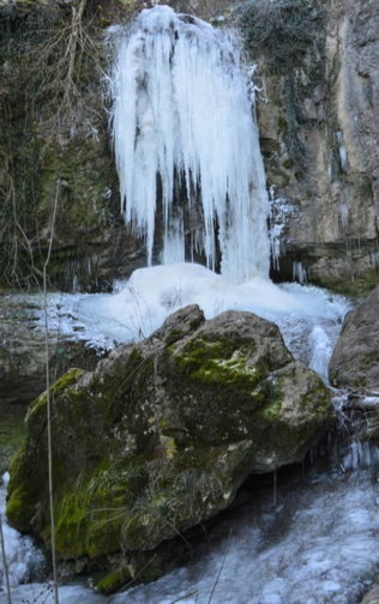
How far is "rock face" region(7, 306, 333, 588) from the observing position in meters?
4.07

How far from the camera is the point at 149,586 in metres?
3.83

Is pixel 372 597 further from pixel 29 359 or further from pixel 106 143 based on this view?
pixel 106 143

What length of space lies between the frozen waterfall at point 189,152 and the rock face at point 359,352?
8.15 ft

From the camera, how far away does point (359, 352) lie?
5270mm

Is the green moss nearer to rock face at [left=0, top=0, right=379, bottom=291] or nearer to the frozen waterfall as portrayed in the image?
rock face at [left=0, top=0, right=379, bottom=291]

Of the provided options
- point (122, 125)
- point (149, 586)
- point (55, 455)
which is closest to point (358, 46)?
point (122, 125)

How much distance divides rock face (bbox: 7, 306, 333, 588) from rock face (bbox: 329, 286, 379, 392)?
87cm

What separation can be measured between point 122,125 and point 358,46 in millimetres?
2986

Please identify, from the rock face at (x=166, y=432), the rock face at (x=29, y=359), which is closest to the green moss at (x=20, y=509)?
the rock face at (x=166, y=432)

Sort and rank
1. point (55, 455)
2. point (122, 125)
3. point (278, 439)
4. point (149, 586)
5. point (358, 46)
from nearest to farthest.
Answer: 1. point (149, 586)
2. point (278, 439)
3. point (55, 455)
4. point (358, 46)
5. point (122, 125)

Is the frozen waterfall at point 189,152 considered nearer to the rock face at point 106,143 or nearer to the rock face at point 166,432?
the rock face at point 106,143

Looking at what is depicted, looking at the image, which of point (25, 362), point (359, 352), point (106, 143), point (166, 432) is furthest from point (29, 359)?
point (106, 143)

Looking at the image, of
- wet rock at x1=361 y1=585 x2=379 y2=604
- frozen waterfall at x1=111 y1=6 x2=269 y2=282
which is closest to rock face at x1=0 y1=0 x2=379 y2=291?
frozen waterfall at x1=111 y1=6 x2=269 y2=282

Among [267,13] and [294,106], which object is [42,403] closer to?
[294,106]
